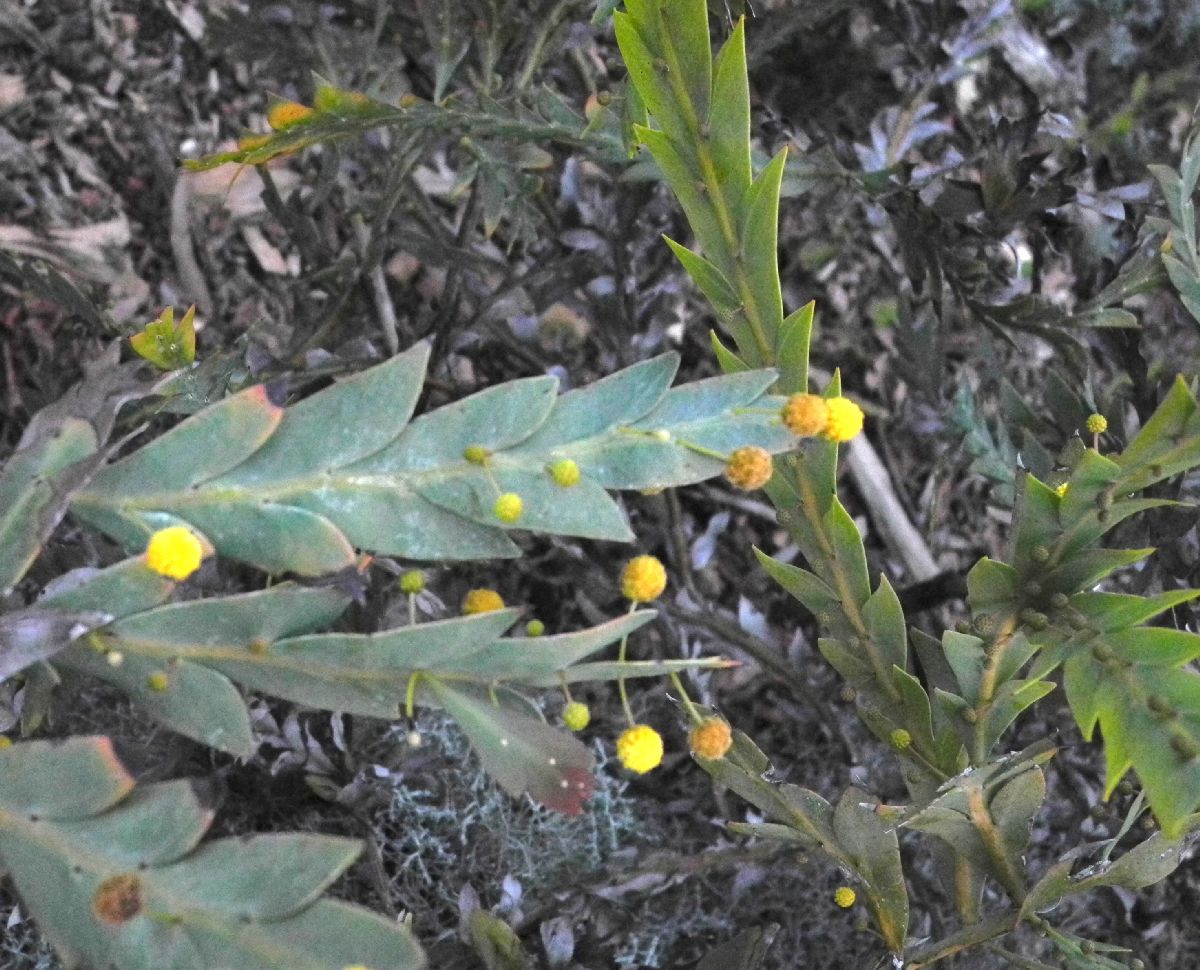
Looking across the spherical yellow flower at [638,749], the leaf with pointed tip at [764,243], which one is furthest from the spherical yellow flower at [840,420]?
the spherical yellow flower at [638,749]

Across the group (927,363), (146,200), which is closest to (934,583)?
(927,363)

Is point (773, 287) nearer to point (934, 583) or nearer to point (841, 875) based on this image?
point (934, 583)

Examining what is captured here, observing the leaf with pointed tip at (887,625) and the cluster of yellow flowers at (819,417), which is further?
the leaf with pointed tip at (887,625)

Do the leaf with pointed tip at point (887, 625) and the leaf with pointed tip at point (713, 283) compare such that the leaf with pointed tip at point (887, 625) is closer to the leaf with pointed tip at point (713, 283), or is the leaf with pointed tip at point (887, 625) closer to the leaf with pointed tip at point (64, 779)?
the leaf with pointed tip at point (713, 283)

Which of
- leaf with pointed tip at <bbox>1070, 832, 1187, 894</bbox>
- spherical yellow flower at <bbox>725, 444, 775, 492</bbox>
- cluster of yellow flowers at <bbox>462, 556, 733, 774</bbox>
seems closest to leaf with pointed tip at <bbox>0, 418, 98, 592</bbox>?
cluster of yellow flowers at <bbox>462, 556, 733, 774</bbox>

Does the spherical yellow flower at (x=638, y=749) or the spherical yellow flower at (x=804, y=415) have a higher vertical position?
the spherical yellow flower at (x=804, y=415)

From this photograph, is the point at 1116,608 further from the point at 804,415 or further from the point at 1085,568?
the point at 804,415

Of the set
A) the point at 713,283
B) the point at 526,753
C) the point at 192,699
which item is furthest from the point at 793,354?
the point at 192,699
